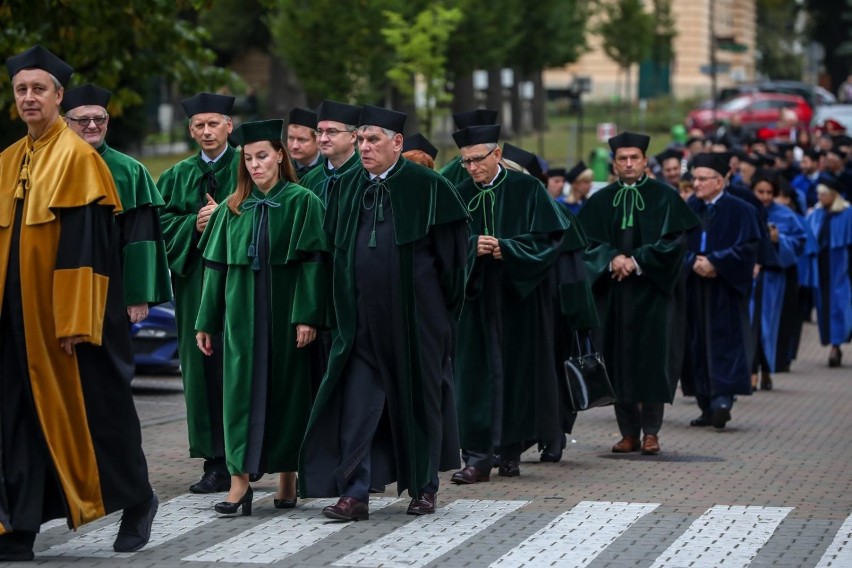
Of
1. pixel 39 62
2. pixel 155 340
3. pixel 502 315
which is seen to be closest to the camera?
pixel 39 62

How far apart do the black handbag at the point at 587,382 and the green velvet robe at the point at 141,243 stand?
11.7ft

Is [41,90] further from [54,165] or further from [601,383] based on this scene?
[601,383]

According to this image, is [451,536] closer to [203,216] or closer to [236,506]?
[236,506]

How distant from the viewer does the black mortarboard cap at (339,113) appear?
34.4ft

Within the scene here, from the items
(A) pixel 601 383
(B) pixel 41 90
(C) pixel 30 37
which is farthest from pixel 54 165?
(C) pixel 30 37

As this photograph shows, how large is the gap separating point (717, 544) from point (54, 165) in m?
3.49

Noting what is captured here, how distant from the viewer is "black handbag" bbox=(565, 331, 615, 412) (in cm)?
1196

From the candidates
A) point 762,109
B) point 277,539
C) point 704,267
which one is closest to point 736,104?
point 762,109

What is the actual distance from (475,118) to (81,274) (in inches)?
160

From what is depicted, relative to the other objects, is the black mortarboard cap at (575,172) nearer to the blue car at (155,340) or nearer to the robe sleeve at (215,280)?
the blue car at (155,340)

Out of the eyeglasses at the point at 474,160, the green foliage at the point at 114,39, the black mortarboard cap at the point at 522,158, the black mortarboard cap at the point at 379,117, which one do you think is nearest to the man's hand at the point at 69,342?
the black mortarboard cap at the point at 379,117

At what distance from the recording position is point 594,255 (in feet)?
43.1

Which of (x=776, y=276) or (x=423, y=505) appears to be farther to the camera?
(x=776, y=276)

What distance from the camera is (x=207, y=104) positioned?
1098 centimetres
